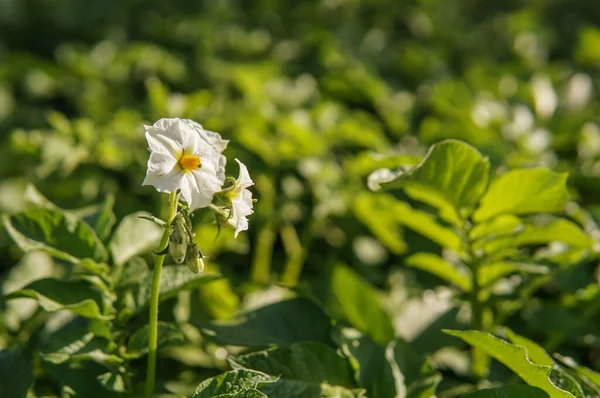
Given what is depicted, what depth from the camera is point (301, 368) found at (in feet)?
3.38

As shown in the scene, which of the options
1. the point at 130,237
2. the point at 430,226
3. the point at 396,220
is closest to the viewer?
the point at 130,237

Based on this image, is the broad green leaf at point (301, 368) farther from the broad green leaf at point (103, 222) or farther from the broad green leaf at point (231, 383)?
the broad green leaf at point (103, 222)

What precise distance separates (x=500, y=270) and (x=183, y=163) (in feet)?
2.13

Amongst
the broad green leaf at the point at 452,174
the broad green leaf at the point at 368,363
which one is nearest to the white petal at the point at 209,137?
the broad green leaf at the point at 452,174

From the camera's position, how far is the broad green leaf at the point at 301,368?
1009mm

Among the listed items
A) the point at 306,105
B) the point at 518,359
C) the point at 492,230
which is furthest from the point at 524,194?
the point at 306,105

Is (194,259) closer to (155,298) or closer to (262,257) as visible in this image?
(155,298)

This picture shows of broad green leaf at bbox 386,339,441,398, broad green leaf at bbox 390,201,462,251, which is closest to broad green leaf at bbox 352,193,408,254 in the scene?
broad green leaf at bbox 390,201,462,251

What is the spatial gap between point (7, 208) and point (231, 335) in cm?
99

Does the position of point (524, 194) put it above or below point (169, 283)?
above

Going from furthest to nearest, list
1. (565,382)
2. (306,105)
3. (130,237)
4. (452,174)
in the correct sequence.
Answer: (306,105), (130,237), (452,174), (565,382)

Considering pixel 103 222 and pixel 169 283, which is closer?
pixel 169 283

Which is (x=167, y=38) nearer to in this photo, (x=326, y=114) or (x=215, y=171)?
(x=326, y=114)

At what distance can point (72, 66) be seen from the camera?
7.46ft
